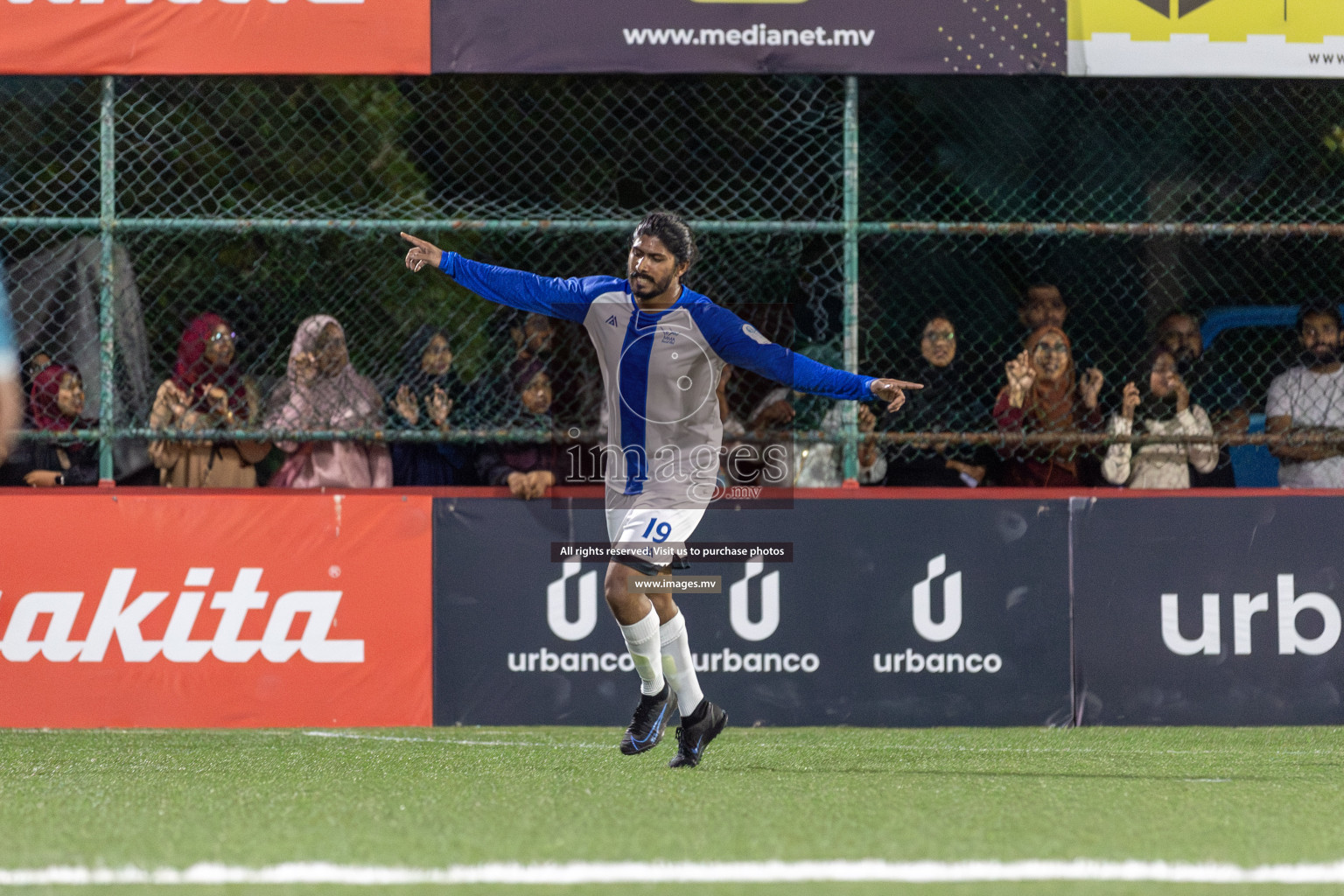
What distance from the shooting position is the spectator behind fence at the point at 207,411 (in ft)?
26.1

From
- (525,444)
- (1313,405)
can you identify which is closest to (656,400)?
(525,444)

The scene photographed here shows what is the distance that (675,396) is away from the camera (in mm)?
6387

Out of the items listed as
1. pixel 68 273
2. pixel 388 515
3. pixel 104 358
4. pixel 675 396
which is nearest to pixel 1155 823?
pixel 675 396

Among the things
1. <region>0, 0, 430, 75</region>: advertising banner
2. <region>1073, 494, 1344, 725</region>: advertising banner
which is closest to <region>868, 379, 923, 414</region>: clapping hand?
<region>1073, 494, 1344, 725</region>: advertising banner

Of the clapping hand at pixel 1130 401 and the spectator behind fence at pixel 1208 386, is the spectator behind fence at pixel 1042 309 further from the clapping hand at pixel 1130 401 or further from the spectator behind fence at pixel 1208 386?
the spectator behind fence at pixel 1208 386

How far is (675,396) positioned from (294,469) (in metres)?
2.70

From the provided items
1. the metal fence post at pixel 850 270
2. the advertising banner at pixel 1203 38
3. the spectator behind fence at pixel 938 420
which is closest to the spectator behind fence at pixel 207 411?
the metal fence post at pixel 850 270

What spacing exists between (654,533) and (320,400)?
2.54m

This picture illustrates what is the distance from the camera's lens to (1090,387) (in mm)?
8211

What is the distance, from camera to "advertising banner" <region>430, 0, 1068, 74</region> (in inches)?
309

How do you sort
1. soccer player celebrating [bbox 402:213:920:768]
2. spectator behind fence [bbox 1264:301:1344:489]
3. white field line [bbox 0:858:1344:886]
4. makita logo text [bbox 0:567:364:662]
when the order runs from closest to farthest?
1. white field line [bbox 0:858:1344:886]
2. soccer player celebrating [bbox 402:213:920:768]
3. makita logo text [bbox 0:567:364:662]
4. spectator behind fence [bbox 1264:301:1344:489]

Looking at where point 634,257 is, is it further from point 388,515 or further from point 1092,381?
point 1092,381

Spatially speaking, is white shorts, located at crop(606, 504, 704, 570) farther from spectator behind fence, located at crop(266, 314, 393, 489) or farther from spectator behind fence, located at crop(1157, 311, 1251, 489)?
spectator behind fence, located at crop(1157, 311, 1251, 489)

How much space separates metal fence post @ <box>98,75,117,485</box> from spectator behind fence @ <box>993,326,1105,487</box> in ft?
15.0
